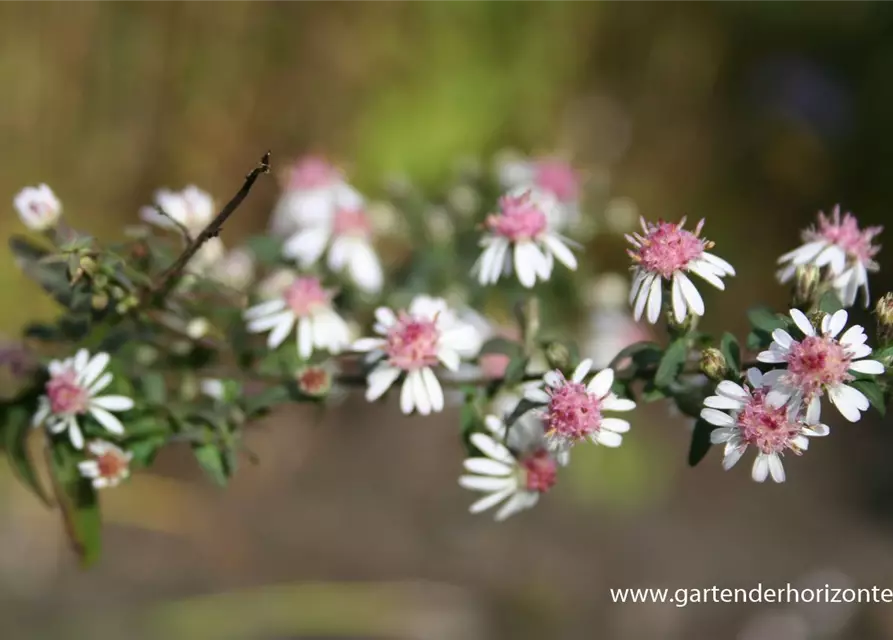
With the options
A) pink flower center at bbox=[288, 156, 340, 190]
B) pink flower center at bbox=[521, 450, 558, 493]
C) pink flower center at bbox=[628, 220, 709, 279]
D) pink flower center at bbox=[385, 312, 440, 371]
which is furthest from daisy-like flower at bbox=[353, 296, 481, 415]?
pink flower center at bbox=[288, 156, 340, 190]

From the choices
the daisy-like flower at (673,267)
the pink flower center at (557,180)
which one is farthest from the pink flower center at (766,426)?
the pink flower center at (557,180)

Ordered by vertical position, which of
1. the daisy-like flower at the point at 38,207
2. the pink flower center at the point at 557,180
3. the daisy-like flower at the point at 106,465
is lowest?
the daisy-like flower at the point at 106,465

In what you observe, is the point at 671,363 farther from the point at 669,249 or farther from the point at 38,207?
the point at 38,207

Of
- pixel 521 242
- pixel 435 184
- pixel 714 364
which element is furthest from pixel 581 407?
pixel 435 184

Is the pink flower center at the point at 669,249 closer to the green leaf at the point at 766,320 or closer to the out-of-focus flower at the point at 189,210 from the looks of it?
the green leaf at the point at 766,320

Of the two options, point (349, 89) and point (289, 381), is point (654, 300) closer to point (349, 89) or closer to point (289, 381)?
point (289, 381)

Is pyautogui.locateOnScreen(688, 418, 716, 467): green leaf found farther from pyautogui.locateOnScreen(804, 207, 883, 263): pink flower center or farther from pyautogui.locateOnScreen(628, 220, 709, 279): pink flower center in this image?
pyautogui.locateOnScreen(804, 207, 883, 263): pink flower center
